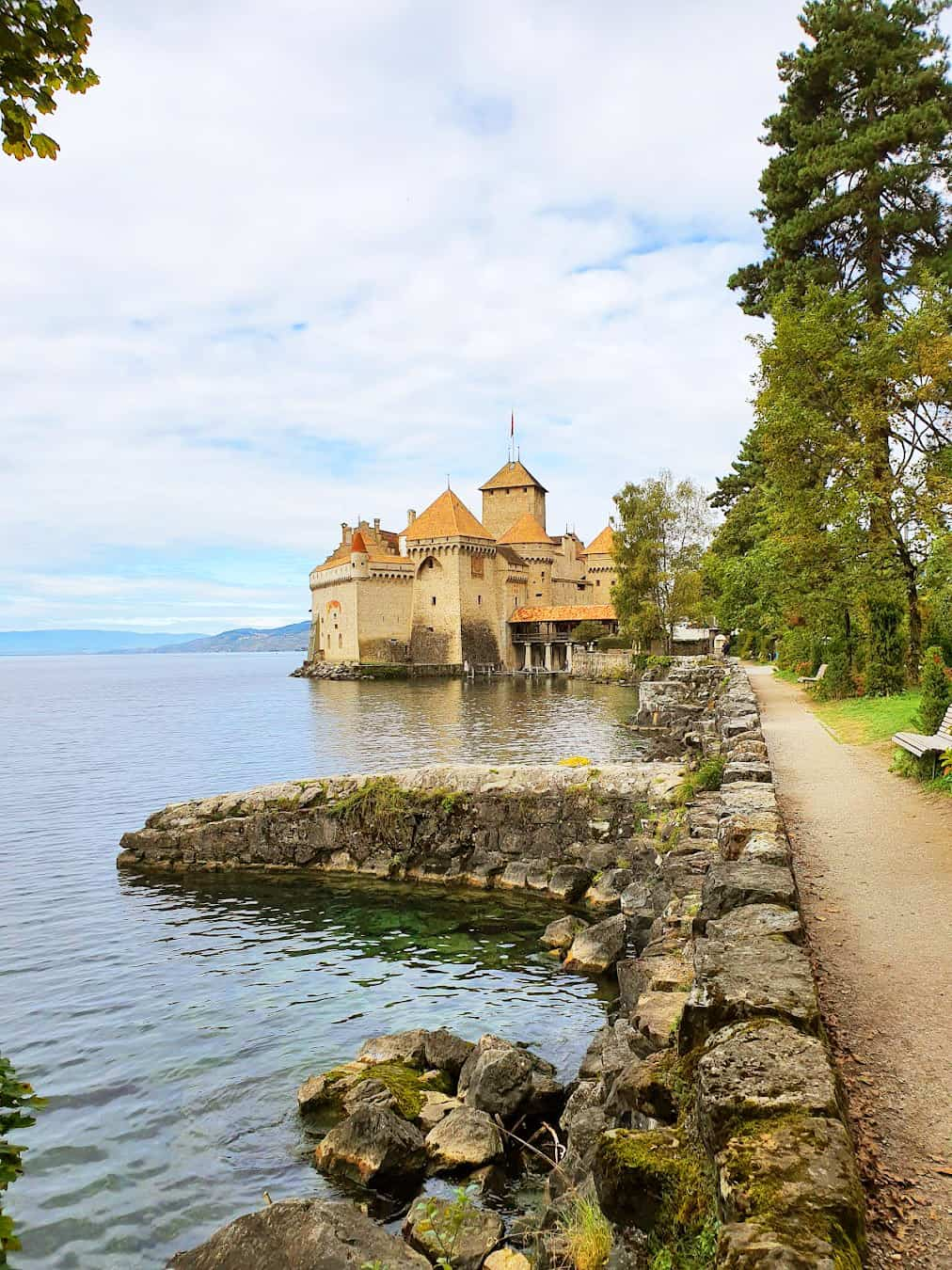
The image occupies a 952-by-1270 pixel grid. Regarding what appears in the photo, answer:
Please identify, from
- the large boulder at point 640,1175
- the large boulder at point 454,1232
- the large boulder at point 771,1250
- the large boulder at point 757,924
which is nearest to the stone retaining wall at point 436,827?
the large boulder at point 454,1232

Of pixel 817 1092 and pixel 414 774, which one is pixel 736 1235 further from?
pixel 414 774

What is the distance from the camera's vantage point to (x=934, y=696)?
1221 centimetres

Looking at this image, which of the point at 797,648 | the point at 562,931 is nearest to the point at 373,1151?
the point at 562,931

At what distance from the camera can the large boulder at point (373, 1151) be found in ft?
20.1

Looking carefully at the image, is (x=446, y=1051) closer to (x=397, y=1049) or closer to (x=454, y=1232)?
(x=397, y=1049)

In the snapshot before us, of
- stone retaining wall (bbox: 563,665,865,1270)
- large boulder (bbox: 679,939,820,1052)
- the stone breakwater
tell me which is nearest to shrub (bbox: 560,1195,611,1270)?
the stone breakwater

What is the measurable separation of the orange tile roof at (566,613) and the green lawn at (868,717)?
50.5m

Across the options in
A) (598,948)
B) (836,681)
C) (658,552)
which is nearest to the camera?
(598,948)

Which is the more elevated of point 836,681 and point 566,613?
point 566,613

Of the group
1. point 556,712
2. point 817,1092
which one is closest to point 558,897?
A: point 817,1092

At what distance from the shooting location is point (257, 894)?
1443cm

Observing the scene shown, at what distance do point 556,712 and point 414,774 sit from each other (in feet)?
83.0

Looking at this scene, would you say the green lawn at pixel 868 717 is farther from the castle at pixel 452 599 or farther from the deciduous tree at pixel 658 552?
the castle at pixel 452 599

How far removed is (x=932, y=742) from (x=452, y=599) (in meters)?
64.6
